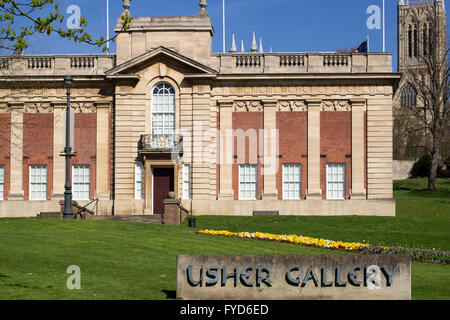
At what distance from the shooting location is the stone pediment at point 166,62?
36.0 metres

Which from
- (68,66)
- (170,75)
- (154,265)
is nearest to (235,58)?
(170,75)

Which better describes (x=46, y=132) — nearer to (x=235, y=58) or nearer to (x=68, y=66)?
(x=68, y=66)

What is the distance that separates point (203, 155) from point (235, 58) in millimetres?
6133

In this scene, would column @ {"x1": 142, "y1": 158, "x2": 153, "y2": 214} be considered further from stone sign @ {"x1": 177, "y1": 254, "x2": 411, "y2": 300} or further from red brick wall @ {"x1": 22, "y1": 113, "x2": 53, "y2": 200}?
stone sign @ {"x1": 177, "y1": 254, "x2": 411, "y2": 300}

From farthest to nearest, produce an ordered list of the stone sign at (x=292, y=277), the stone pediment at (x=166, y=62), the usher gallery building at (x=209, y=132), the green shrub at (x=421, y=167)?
the green shrub at (x=421, y=167) < the usher gallery building at (x=209, y=132) < the stone pediment at (x=166, y=62) < the stone sign at (x=292, y=277)

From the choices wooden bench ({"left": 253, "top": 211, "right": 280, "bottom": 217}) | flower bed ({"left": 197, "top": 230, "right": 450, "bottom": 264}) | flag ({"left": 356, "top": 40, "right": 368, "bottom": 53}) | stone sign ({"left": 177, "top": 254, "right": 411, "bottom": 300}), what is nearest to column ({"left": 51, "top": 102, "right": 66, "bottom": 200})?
wooden bench ({"left": 253, "top": 211, "right": 280, "bottom": 217})

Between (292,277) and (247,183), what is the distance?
24.8 metres

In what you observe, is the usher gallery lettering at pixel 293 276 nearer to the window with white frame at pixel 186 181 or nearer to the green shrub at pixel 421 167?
the window with white frame at pixel 186 181

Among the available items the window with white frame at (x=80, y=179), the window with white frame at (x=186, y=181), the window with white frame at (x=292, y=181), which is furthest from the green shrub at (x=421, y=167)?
the window with white frame at (x=80, y=179)

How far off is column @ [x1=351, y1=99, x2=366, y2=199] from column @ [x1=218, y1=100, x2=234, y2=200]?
23.0 feet

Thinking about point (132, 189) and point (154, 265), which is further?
point (132, 189)

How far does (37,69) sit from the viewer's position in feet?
125

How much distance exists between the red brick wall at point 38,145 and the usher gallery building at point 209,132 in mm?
83

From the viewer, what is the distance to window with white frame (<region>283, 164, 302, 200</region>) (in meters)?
36.9
